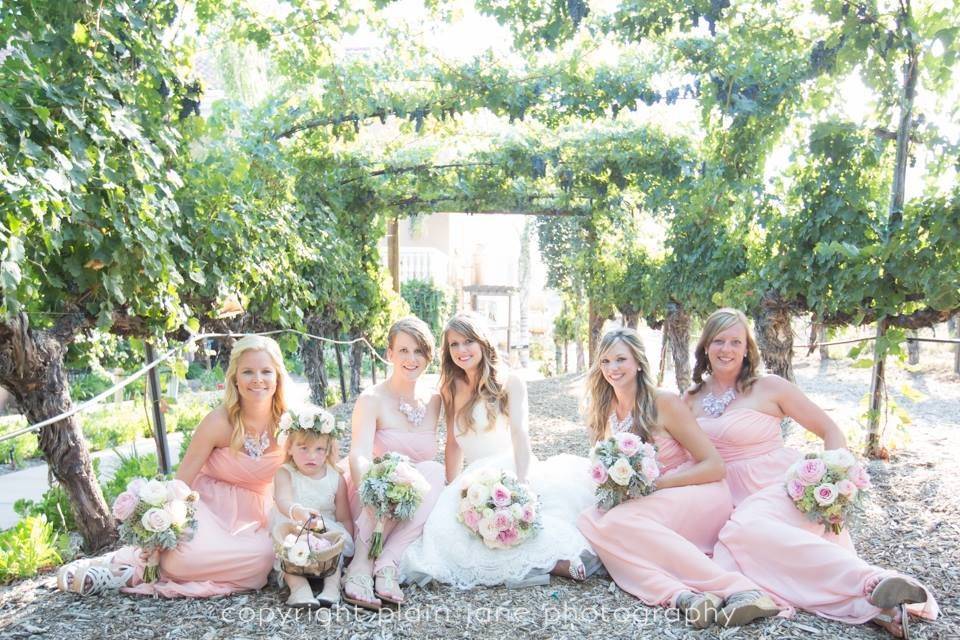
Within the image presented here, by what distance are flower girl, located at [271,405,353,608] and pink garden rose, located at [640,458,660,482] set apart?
1.38m

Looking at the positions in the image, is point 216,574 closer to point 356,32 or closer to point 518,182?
point 356,32

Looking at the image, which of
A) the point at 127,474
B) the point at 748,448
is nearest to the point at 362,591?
the point at 748,448

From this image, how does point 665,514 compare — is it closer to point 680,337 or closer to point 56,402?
point 56,402

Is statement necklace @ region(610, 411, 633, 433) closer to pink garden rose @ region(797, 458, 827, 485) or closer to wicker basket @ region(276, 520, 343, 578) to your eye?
pink garden rose @ region(797, 458, 827, 485)

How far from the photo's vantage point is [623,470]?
131 inches

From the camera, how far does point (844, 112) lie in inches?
219

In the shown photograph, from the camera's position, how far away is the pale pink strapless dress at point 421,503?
3.38m

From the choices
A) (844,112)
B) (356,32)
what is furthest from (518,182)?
(844,112)

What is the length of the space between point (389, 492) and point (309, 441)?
1.59 ft

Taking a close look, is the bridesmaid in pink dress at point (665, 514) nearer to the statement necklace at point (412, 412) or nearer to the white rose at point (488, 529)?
the white rose at point (488, 529)

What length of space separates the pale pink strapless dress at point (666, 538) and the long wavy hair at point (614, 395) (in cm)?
12

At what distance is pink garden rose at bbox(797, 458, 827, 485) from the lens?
126 inches

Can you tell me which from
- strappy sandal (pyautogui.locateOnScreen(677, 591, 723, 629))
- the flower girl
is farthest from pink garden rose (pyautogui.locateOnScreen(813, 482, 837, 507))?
the flower girl

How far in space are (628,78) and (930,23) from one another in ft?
8.84
